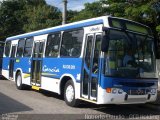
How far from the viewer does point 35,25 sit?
3788cm

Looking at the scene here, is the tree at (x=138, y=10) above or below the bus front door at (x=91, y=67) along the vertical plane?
above

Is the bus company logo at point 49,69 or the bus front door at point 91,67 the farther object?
the bus company logo at point 49,69

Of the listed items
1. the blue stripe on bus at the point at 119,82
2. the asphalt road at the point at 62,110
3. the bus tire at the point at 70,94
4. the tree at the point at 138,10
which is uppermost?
the tree at the point at 138,10

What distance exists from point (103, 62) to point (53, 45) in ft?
13.4

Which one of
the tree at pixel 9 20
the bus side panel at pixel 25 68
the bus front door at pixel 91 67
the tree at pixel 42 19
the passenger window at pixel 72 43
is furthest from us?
the tree at pixel 9 20

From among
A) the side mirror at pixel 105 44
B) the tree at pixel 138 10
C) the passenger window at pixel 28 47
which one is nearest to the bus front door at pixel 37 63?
the passenger window at pixel 28 47

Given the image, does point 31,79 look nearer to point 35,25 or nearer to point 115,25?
point 115,25

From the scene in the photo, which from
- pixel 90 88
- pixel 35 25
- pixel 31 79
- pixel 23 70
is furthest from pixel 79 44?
pixel 35 25

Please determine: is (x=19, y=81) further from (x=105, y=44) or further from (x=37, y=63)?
(x=105, y=44)

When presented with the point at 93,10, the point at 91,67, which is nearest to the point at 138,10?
the point at 93,10

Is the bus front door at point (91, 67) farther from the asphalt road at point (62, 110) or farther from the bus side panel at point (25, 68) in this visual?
the bus side panel at point (25, 68)

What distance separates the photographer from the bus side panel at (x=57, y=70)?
11.9 metres

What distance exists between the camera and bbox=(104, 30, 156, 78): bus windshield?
10.4 m

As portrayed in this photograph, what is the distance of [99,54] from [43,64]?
4.67 meters
